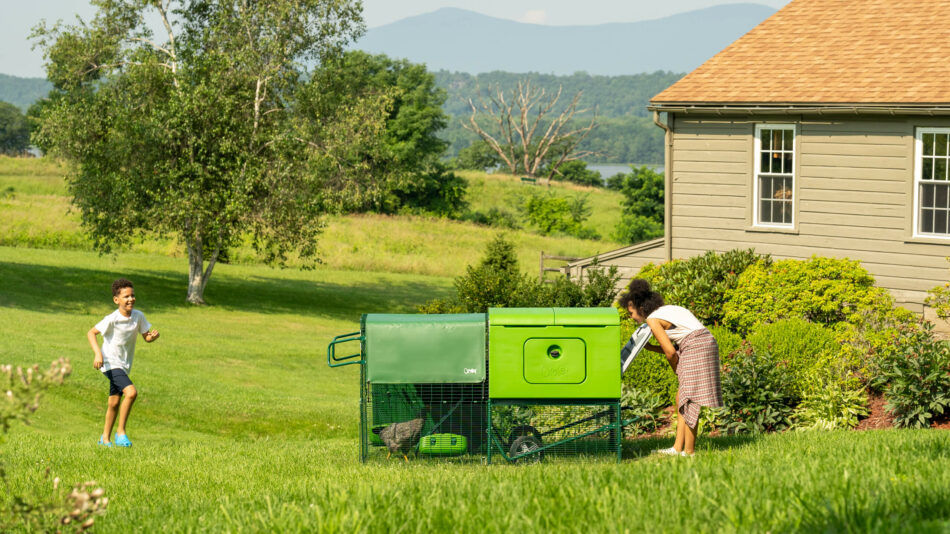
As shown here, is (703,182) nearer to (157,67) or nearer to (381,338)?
(381,338)

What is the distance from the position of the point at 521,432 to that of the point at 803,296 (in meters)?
7.88

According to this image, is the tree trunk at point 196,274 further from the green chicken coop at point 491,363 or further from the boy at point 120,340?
the green chicken coop at point 491,363

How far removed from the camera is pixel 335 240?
5156 centimetres

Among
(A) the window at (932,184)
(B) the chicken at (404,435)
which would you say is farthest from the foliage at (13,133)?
(B) the chicken at (404,435)

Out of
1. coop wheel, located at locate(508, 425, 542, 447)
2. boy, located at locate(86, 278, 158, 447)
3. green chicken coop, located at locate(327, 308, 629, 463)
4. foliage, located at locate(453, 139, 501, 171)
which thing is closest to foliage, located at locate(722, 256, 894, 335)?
coop wheel, located at locate(508, 425, 542, 447)

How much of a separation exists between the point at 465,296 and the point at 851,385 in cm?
1085

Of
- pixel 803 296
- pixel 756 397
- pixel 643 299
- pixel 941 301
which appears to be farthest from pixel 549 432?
pixel 941 301

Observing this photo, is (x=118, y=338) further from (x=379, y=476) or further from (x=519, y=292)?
(x=519, y=292)

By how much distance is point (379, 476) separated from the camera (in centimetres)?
764

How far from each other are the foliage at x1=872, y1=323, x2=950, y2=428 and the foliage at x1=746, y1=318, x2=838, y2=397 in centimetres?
90

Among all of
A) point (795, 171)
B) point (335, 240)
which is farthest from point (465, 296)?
point (335, 240)

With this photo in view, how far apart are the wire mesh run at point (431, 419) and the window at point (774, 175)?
11085mm

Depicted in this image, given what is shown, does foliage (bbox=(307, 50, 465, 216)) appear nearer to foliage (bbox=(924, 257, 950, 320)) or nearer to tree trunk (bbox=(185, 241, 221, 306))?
tree trunk (bbox=(185, 241, 221, 306))

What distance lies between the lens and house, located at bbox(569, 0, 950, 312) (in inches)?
653
